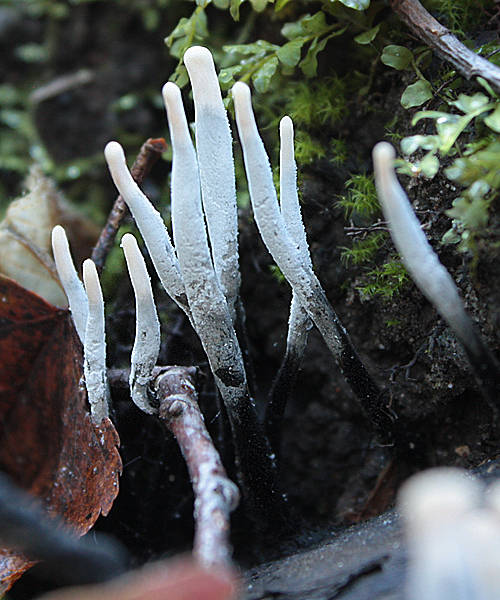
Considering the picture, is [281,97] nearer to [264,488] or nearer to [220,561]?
[264,488]

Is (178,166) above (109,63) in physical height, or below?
below

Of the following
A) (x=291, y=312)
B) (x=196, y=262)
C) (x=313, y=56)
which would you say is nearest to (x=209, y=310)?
(x=196, y=262)

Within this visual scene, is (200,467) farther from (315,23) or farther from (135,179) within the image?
(315,23)

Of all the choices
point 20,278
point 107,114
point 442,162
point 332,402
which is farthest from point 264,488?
point 107,114

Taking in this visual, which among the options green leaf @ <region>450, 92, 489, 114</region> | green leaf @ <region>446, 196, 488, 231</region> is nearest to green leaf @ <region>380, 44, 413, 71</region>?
green leaf @ <region>450, 92, 489, 114</region>

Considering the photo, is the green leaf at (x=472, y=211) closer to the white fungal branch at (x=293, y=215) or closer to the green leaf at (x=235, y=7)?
the white fungal branch at (x=293, y=215)
